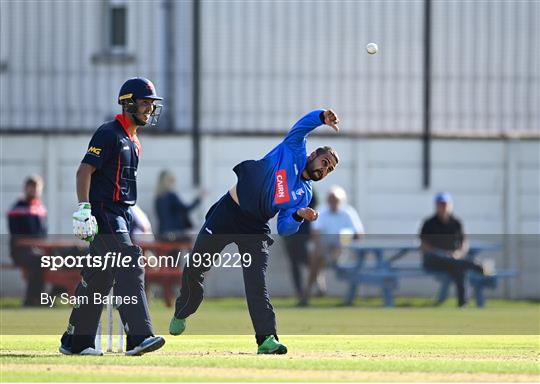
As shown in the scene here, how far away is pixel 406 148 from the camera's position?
72.9 ft

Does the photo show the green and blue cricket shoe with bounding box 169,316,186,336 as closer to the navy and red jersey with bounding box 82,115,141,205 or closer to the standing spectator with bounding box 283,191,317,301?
the navy and red jersey with bounding box 82,115,141,205

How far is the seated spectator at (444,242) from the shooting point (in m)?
20.2

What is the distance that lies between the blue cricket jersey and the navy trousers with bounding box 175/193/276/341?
11 cm

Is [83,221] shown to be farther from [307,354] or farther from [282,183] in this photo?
[307,354]

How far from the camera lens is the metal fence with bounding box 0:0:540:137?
21.9 meters

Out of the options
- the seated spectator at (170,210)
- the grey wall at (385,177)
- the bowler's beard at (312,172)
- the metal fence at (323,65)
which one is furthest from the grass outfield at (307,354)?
the metal fence at (323,65)

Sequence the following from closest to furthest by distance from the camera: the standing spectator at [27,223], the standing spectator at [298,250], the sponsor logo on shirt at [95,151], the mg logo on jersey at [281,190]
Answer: the sponsor logo on shirt at [95,151]
the mg logo on jersey at [281,190]
the standing spectator at [27,223]
the standing spectator at [298,250]

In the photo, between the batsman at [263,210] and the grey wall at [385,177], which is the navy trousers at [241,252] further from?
the grey wall at [385,177]

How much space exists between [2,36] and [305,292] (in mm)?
5962

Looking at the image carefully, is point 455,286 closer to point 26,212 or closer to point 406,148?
point 406,148

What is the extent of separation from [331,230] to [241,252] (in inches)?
394

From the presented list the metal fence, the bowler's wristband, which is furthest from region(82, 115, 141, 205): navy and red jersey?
the metal fence

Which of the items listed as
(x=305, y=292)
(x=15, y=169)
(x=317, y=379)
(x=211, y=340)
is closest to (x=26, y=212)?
(x=15, y=169)

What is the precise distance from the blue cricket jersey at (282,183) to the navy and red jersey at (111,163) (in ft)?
3.01
